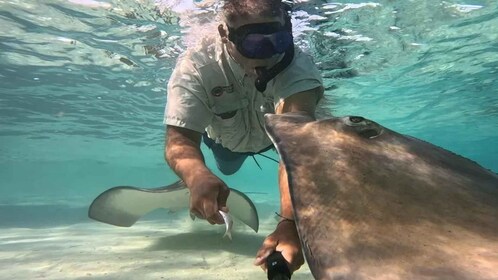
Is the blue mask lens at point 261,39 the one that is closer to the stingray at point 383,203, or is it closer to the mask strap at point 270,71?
the mask strap at point 270,71

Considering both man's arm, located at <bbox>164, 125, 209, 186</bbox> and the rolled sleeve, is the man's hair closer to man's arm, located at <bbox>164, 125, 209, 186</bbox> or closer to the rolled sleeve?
the rolled sleeve

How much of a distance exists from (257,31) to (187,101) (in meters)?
1.06

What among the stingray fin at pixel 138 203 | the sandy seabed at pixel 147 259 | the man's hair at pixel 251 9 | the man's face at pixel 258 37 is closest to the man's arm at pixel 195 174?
the man's face at pixel 258 37

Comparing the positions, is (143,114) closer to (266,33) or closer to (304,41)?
(304,41)

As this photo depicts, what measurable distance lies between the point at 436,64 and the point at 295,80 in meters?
14.0

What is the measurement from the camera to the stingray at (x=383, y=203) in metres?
1.22

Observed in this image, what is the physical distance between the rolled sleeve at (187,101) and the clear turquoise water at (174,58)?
6.02 m

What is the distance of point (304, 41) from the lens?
12102mm

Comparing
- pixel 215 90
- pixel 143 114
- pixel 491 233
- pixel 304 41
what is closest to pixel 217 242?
pixel 215 90

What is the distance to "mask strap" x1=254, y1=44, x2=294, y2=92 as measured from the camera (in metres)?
3.86

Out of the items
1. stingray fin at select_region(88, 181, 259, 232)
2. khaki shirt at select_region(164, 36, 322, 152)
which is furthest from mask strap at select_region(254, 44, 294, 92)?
stingray fin at select_region(88, 181, 259, 232)

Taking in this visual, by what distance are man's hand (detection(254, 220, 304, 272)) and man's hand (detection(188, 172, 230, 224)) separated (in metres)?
0.47

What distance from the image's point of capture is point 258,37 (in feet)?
12.2

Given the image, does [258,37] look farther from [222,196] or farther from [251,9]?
[222,196]
